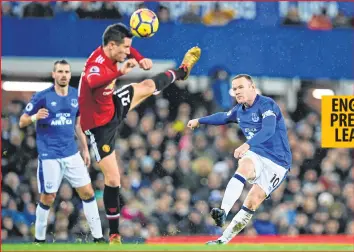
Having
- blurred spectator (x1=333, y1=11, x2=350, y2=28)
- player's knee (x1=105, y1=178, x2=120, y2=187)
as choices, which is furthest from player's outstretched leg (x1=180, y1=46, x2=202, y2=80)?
blurred spectator (x1=333, y1=11, x2=350, y2=28)

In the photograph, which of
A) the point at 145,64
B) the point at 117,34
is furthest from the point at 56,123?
the point at 145,64

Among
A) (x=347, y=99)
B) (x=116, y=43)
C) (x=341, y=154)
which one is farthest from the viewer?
(x=341, y=154)

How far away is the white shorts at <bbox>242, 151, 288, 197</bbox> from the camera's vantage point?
36.9 feet

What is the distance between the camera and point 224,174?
12836mm

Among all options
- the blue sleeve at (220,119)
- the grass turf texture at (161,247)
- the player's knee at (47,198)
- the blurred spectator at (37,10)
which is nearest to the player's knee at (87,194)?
the player's knee at (47,198)

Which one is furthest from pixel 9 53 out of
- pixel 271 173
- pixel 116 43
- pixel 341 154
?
pixel 341 154

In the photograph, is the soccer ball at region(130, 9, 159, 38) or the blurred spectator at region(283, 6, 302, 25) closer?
the soccer ball at region(130, 9, 159, 38)

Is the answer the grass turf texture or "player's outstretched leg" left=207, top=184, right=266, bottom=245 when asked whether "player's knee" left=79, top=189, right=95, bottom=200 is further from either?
"player's outstretched leg" left=207, top=184, right=266, bottom=245

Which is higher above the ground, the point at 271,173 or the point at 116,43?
the point at 116,43

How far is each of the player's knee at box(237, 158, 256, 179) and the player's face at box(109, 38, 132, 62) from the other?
1839 mm

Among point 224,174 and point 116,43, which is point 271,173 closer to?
point 224,174

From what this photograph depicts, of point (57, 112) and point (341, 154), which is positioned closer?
point (57, 112)

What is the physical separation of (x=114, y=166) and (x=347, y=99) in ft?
10.4

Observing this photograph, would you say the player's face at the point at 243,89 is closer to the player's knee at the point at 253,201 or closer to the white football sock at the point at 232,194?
the white football sock at the point at 232,194
